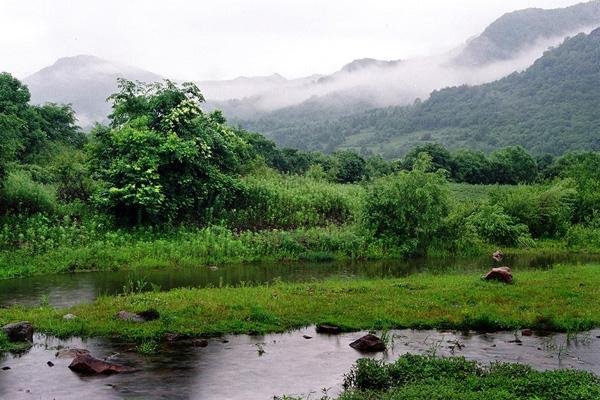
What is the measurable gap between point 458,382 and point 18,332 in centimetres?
1156

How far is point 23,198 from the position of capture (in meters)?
34.7

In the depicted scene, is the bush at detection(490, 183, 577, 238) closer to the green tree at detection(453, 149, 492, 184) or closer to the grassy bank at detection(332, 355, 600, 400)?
the grassy bank at detection(332, 355, 600, 400)

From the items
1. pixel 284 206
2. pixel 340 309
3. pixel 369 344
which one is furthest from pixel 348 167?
pixel 369 344

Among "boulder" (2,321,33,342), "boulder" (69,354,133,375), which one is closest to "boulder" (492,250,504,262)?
"boulder" (69,354,133,375)

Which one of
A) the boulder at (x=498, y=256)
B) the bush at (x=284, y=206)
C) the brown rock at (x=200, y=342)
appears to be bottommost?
the boulder at (x=498, y=256)

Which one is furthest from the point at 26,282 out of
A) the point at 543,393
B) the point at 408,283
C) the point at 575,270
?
the point at 575,270

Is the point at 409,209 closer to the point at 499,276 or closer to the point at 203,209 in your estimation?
the point at 499,276

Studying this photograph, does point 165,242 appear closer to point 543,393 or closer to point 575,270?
point 575,270

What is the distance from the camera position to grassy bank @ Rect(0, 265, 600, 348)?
58.5ft

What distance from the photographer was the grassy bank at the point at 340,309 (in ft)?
58.5

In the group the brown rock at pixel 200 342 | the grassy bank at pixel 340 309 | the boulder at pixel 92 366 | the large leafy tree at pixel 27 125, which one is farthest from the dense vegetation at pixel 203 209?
the boulder at pixel 92 366

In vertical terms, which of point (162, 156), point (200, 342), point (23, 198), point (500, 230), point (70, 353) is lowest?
point (500, 230)

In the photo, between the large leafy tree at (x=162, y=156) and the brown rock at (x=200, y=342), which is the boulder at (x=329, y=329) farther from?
the large leafy tree at (x=162, y=156)

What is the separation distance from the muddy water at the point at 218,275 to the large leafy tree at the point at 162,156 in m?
7.00
